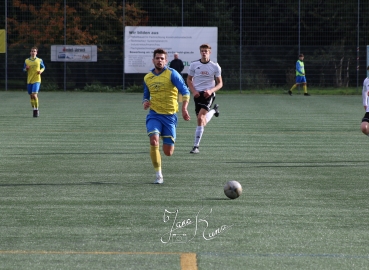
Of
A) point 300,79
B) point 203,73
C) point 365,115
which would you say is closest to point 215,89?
point 203,73

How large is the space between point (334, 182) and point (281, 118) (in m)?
14.7

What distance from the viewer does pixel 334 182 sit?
12086mm

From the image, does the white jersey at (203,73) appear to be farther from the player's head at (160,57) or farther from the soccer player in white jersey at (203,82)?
the player's head at (160,57)

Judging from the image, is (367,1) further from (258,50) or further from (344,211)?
(344,211)

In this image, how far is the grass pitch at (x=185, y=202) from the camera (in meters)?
7.25

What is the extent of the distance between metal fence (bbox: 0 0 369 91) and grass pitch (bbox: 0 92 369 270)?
2637cm

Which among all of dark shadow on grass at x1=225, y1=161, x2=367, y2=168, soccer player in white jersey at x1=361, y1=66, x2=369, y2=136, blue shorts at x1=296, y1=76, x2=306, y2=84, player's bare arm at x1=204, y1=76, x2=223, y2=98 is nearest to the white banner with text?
blue shorts at x1=296, y1=76, x2=306, y2=84

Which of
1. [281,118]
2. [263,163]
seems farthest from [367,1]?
[263,163]

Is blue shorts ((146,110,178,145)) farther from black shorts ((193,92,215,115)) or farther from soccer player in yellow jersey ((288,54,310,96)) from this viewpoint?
soccer player in yellow jersey ((288,54,310,96))

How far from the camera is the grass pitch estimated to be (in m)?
7.25

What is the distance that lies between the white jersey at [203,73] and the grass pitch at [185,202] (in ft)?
4.03

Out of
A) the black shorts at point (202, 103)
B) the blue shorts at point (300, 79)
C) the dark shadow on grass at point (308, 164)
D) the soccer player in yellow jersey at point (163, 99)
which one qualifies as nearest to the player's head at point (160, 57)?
the soccer player in yellow jersey at point (163, 99)

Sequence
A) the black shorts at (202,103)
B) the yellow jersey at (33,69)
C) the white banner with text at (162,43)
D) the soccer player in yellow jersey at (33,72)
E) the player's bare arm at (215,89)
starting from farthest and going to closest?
the white banner with text at (162,43)
the yellow jersey at (33,69)
the soccer player in yellow jersey at (33,72)
the black shorts at (202,103)
the player's bare arm at (215,89)

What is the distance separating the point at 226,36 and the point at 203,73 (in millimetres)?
31361
